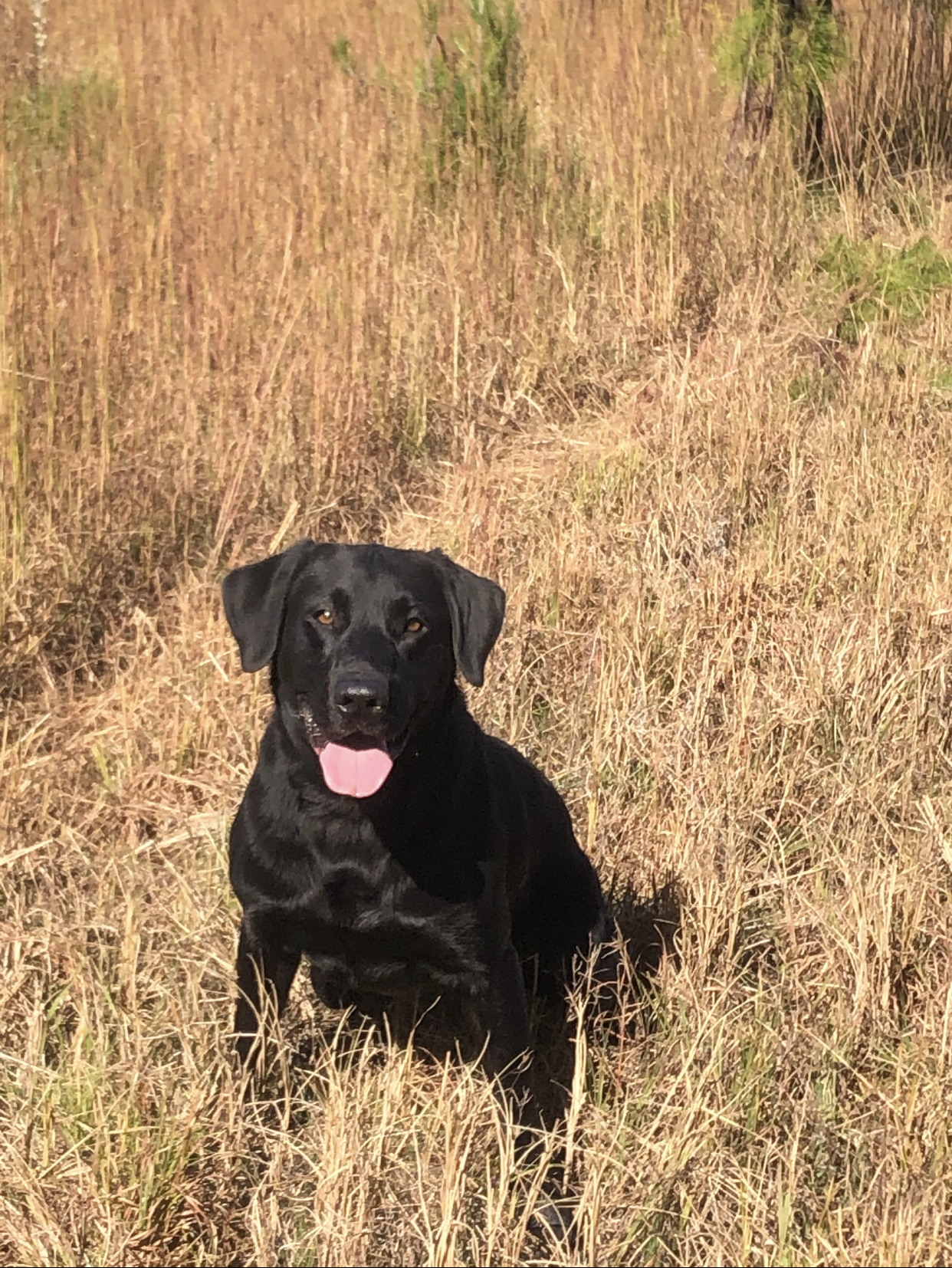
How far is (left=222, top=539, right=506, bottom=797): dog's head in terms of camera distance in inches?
88.5

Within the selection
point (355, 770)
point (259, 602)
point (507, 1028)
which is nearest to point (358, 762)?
point (355, 770)

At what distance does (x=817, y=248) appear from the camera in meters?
5.50

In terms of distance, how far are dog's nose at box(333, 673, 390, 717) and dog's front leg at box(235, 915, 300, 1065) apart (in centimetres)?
47

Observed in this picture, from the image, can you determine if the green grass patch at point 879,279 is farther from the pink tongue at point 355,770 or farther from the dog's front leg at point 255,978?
the dog's front leg at point 255,978

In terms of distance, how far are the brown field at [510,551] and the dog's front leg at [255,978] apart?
7cm

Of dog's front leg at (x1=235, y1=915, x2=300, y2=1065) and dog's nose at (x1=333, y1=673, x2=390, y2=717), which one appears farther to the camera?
dog's front leg at (x1=235, y1=915, x2=300, y2=1065)

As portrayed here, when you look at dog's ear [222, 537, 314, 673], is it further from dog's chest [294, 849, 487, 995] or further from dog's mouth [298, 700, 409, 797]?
dog's chest [294, 849, 487, 995]

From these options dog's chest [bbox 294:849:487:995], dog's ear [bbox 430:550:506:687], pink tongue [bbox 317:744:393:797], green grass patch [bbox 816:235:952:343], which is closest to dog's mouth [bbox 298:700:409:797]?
pink tongue [bbox 317:744:393:797]

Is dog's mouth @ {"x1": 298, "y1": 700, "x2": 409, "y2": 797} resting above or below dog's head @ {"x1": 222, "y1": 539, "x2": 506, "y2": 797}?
below

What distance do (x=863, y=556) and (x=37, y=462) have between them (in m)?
2.38

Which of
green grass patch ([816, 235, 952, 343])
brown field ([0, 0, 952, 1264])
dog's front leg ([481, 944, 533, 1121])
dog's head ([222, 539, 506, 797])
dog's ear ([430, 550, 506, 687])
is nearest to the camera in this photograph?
brown field ([0, 0, 952, 1264])

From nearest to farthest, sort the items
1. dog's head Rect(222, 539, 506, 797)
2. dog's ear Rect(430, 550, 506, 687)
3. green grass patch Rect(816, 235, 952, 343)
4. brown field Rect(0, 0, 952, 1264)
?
brown field Rect(0, 0, 952, 1264) < dog's head Rect(222, 539, 506, 797) < dog's ear Rect(430, 550, 506, 687) < green grass patch Rect(816, 235, 952, 343)

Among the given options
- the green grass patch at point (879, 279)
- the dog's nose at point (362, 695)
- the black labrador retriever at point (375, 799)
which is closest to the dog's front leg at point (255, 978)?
the black labrador retriever at point (375, 799)

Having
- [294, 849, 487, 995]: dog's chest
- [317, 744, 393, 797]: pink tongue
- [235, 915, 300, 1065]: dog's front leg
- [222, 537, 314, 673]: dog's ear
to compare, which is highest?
[222, 537, 314, 673]: dog's ear
